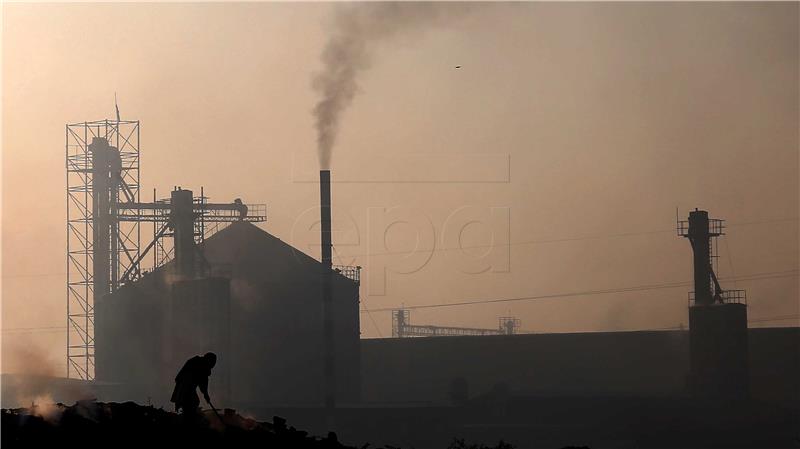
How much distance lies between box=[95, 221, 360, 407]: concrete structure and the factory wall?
496 centimetres

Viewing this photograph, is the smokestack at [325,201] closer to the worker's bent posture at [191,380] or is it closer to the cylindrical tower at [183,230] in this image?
the cylindrical tower at [183,230]

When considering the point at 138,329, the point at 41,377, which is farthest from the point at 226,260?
the point at 41,377

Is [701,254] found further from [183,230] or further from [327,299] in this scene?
[183,230]

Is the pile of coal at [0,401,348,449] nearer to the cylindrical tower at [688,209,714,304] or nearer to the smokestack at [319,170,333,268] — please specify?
the smokestack at [319,170,333,268]

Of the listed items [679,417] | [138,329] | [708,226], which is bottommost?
[679,417]

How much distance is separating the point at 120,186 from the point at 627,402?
22.5 meters

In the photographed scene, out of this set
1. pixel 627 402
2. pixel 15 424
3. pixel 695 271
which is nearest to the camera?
pixel 15 424

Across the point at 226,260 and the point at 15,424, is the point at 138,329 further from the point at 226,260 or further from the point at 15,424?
the point at 15,424

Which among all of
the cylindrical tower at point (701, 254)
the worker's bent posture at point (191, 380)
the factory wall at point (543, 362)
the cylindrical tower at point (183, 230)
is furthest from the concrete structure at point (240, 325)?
the worker's bent posture at point (191, 380)

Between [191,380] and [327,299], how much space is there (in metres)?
33.5

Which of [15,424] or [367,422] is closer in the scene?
[15,424]

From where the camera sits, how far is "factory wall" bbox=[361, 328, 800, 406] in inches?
2242

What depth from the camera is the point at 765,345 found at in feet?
186

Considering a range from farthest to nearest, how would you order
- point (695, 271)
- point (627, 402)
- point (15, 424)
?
point (695, 271) → point (627, 402) → point (15, 424)
